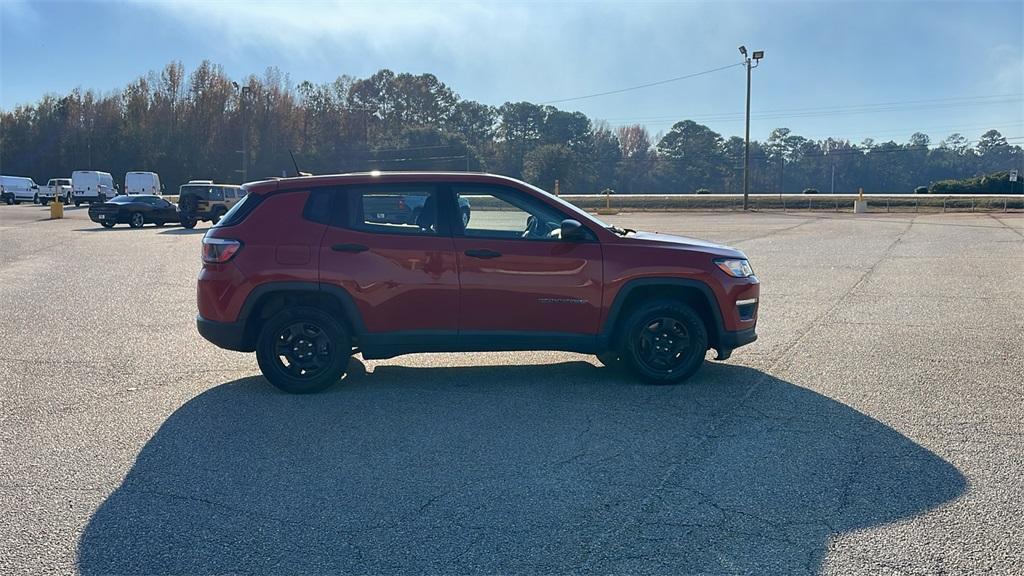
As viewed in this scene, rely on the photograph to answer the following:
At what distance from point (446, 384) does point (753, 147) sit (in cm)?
11156

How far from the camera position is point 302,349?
6551 mm

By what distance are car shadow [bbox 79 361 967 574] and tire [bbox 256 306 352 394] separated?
0.63 feet

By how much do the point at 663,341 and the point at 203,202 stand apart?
101ft

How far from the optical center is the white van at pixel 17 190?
59969mm

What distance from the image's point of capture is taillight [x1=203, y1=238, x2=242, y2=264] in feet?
21.1

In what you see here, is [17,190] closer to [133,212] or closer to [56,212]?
[56,212]

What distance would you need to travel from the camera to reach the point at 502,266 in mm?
6473

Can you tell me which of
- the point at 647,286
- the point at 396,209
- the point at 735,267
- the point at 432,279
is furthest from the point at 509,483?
the point at 735,267

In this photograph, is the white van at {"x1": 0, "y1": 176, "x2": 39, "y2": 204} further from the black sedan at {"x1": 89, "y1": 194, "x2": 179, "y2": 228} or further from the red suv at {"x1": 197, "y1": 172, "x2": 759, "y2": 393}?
the red suv at {"x1": 197, "y1": 172, "x2": 759, "y2": 393}

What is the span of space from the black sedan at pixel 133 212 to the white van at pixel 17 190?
3423 cm

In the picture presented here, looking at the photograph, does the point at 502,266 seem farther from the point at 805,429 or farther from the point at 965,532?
the point at 965,532

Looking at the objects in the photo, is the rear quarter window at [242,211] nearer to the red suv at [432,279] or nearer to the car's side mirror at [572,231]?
the red suv at [432,279]

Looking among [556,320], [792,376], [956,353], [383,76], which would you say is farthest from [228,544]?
[383,76]

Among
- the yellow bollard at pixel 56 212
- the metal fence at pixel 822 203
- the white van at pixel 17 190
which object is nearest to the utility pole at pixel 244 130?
the white van at pixel 17 190
